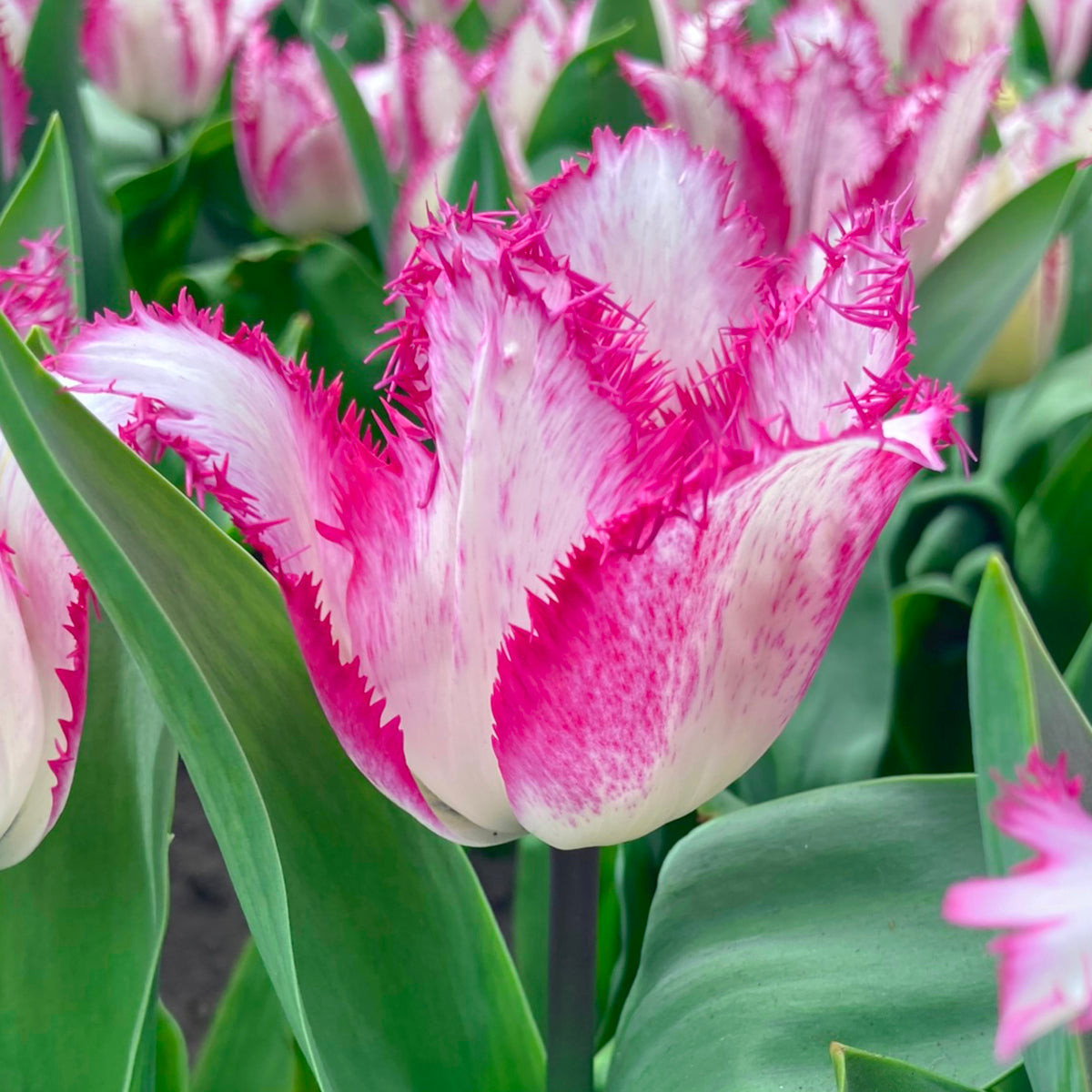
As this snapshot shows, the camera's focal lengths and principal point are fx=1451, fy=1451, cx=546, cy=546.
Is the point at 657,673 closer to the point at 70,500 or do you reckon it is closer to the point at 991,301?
the point at 70,500

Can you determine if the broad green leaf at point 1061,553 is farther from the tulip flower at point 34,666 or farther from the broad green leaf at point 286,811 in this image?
the tulip flower at point 34,666

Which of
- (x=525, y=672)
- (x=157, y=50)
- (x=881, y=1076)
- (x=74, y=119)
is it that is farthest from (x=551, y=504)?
(x=157, y=50)

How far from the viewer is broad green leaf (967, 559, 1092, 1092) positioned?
0.91ft

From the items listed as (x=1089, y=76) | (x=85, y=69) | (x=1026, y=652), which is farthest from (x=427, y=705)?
(x=1089, y=76)

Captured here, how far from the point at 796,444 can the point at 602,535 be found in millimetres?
41

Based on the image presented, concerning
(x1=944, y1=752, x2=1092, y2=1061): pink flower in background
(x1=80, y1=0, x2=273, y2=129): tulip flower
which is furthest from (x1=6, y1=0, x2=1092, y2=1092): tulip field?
(x1=80, y1=0, x2=273, y2=129): tulip flower

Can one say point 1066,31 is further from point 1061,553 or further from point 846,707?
point 846,707

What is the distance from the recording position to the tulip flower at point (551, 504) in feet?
0.89

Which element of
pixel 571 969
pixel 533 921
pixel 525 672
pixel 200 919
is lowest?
pixel 200 919

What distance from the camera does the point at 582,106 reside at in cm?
74

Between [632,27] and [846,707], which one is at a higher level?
[632,27]

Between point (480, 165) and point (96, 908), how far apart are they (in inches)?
16.0

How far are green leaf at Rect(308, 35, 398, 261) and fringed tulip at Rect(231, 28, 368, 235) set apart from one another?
0.08 metres

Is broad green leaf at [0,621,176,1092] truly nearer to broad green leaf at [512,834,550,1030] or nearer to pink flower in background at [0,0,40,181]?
broad green leaf at [512,834,550,1030]
